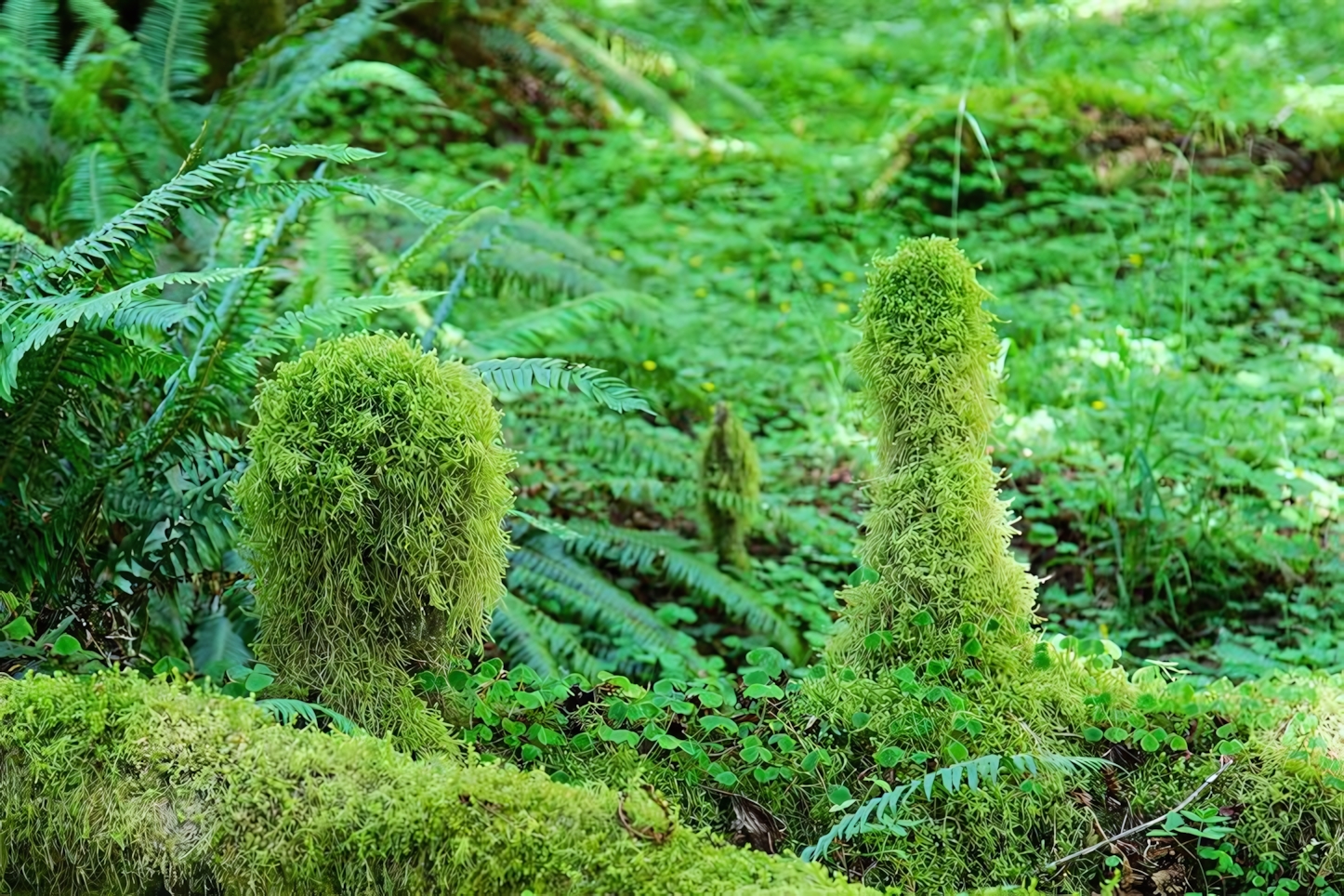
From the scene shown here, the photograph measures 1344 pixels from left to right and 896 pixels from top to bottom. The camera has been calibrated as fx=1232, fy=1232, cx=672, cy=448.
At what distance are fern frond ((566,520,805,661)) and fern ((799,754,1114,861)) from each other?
1609 mm

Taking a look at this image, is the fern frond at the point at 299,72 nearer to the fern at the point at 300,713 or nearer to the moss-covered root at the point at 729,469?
the moss-covered root at the point at 729,469

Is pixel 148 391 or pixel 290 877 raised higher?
pixel 148 391

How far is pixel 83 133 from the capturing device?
465 centimetres

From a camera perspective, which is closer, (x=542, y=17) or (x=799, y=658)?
(x=799, y=658)

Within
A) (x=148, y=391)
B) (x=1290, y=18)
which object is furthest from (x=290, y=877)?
(x=1290, y=18)

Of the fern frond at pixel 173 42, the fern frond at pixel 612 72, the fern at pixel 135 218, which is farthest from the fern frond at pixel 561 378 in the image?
the fern frond at pixel 612 72

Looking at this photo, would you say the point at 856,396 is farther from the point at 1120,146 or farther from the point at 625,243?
the point at 1120,146

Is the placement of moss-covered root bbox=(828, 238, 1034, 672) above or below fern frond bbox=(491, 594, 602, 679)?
above

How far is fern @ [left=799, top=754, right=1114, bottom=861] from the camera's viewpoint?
216cm

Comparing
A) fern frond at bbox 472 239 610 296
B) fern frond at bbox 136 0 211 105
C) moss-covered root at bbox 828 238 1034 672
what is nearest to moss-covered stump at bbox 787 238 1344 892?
moss-covered root at bbox 828 238 1034 672

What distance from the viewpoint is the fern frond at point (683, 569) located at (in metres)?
4.05

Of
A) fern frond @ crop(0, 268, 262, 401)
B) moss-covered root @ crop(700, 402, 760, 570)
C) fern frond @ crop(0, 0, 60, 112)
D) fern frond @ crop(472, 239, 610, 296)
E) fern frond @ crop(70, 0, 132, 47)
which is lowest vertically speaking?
moss-covered root @ crop(700, 402, 760, 570)

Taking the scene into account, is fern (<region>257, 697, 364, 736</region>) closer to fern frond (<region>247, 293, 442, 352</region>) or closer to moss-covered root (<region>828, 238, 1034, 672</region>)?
fern frond (<region>247, 293, 442, 352</region>)

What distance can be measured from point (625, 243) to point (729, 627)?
2759 mm
